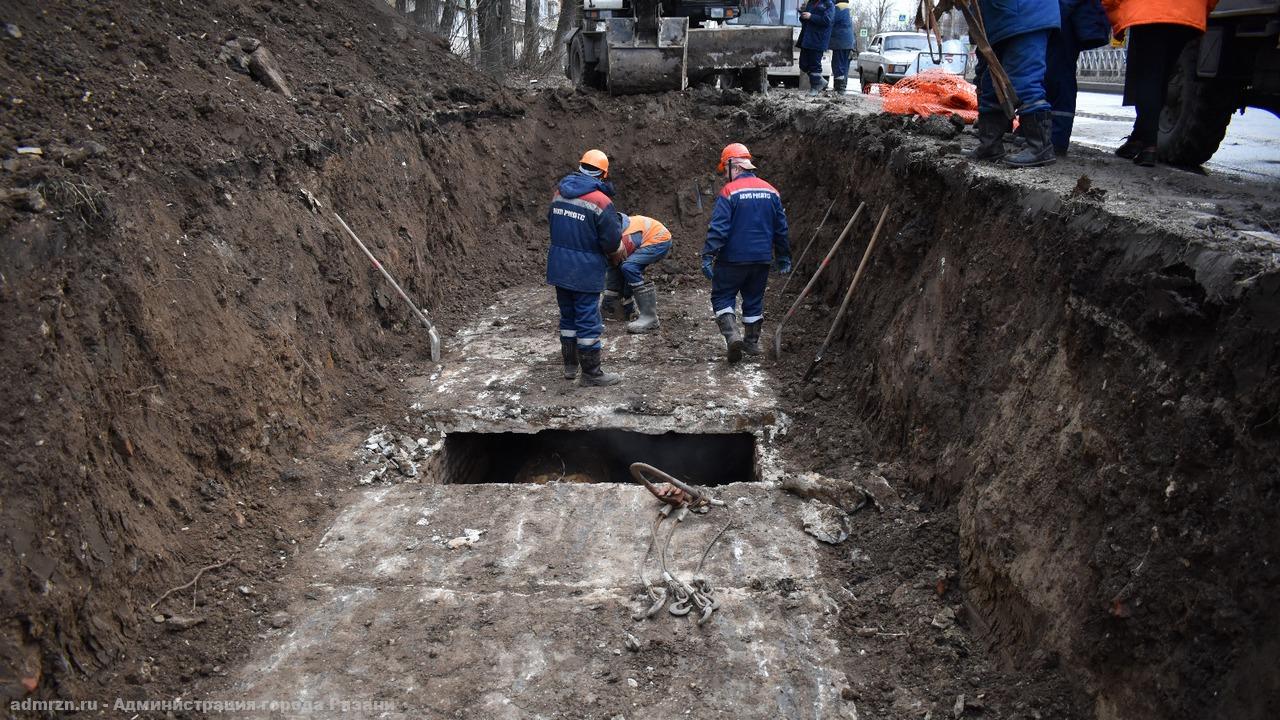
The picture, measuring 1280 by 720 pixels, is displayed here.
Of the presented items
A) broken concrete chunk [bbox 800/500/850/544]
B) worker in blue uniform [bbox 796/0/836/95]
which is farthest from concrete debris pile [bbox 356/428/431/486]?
worker in blue uniform [bbox 796/0/836/95]

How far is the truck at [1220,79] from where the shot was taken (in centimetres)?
547

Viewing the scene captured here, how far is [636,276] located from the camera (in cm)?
816

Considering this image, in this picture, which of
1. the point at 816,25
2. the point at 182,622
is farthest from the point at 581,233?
the point at 816,25

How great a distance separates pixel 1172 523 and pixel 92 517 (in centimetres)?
421

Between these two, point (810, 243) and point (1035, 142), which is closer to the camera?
point (1035, 142)

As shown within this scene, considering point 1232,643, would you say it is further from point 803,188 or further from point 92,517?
point 803,188

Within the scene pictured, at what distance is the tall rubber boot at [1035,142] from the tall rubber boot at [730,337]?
253cm

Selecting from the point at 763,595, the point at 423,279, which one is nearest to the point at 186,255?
the point at 423,279

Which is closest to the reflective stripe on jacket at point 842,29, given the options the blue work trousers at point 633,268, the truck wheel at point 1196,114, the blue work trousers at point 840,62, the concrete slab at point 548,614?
the blue work trousers at point 840,62

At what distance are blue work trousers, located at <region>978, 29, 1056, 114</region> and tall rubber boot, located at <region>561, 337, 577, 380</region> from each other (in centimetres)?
369

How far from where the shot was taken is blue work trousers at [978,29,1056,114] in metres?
5.39

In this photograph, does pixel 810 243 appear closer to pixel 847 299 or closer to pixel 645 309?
pixel 645 309

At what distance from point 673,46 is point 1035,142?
24.4 feet

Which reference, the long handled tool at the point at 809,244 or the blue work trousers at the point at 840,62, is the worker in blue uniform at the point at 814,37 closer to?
the blue work trousers at the point at 840,62
